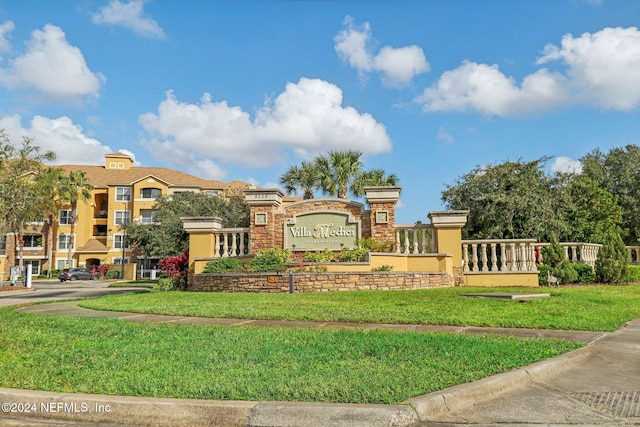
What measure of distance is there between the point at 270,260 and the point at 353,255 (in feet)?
9.20

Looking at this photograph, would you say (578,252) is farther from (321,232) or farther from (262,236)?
(262,236)

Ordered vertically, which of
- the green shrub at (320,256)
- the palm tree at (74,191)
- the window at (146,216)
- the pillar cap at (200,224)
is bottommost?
the green shrub at (320,256)

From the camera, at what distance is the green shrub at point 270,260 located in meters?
14.8

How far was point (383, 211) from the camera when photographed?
1612 centimetres

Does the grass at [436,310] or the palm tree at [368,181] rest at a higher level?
the palm tree at [368,181]

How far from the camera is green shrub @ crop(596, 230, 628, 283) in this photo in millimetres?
15281

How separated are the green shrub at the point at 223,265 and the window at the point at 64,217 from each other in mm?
47120

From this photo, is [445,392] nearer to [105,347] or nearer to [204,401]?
[204,401]

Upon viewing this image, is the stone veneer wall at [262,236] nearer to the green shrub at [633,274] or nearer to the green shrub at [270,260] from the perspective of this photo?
the green shrub at [270,260]

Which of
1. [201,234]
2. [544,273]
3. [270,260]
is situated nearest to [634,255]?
[544,273]

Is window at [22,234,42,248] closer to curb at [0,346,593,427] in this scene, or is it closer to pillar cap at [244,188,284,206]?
pillar cap at [244,188,284,206]

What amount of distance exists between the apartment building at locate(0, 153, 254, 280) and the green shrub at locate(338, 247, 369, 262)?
37.8 m

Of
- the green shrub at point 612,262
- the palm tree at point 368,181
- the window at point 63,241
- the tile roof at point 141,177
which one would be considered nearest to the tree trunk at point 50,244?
the window at point 63,241

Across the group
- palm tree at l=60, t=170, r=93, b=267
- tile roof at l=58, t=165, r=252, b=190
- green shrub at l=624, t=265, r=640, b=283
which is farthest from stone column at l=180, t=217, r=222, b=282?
palm tree at l=60, t=170, r=93, b=267
